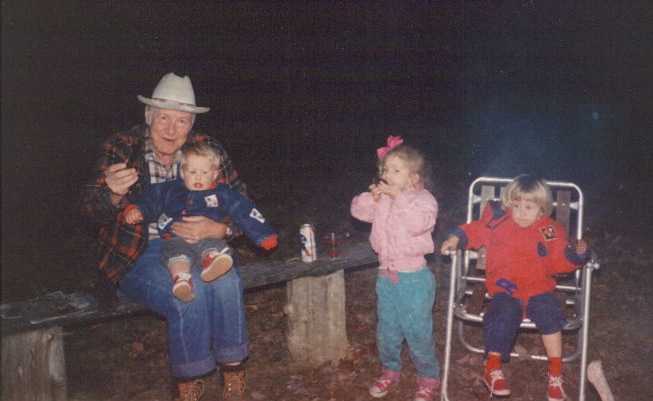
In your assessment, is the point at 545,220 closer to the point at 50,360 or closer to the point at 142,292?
the point at 142,292

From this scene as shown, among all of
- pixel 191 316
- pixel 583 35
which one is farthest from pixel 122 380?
pixel 583 35

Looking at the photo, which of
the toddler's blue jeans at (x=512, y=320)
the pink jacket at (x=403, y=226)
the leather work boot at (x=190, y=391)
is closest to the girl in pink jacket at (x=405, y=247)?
the pink jacket at (x=403, y=226)

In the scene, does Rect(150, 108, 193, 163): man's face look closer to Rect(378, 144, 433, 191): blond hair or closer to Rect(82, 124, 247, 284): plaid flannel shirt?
Rect(82, 124, 247, 284): plaid flannel shirt

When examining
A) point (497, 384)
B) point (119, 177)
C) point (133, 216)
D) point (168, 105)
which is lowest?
point (497, 384)

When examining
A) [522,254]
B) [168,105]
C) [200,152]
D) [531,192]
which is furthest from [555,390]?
[168,105]

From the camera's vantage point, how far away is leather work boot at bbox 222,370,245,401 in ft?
13.3

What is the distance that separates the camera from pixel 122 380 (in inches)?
180

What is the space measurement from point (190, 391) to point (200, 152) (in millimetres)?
1725

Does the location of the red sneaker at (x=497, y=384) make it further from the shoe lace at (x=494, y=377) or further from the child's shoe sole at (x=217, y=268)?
the child's shoe sole at (x=217, y=268)

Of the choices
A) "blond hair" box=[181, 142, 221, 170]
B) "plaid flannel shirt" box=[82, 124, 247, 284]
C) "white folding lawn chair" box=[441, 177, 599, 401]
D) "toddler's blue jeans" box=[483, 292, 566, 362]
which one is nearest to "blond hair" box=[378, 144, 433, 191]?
"white folding lawn chair" box=[441, 177, 599, 401]

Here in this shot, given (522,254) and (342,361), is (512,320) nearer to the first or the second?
(522,254)

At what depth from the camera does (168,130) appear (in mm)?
4129

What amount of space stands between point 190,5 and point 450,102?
8.92 metres

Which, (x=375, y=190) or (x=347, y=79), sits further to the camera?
(x=347, y=79)
